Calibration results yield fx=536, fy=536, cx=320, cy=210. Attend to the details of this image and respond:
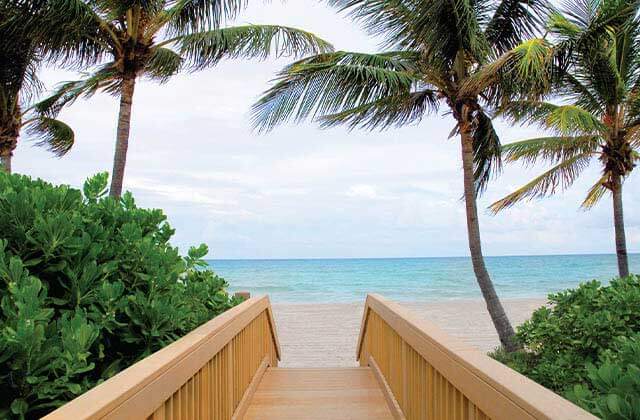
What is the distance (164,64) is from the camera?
1138 cm

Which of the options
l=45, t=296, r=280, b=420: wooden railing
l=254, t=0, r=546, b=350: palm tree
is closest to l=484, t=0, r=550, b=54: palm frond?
l=254, t=0, r=546, b=350: palm tree

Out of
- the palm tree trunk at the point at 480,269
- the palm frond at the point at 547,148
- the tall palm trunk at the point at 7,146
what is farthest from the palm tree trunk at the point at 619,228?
the tall palm trunk at the point at 7,146

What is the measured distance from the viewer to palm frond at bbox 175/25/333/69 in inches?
368

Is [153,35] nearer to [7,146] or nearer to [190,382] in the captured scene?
[7,146]

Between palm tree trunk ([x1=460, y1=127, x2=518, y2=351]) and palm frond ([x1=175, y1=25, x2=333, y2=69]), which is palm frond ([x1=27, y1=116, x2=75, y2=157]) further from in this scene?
palm tree trunk ([x1=460, y1=127, x2=518, y2=351])

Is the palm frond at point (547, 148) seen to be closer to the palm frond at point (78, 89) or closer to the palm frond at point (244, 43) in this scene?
the palm frond at point (244, 43)

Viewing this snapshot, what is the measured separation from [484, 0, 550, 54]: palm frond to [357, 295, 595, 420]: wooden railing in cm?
656

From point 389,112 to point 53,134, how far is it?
963 centimetres

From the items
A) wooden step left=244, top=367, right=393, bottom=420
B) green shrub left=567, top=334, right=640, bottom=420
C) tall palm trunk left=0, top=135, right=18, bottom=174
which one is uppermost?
tall palm trunk left=0, top=135, right=18, bottom=174

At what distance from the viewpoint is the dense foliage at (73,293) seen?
180 cm

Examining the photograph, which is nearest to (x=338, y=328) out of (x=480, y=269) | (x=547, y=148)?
(x=547, y=148)

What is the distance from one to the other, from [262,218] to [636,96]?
40219 mm

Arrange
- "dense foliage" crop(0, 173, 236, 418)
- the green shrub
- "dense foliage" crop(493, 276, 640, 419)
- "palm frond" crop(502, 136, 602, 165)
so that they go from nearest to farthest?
the green shrub, "dense foliage" crop(0, 173, 236, 418), "dense foliage" crop(493, 276, 640, 419), "palm frond" crop(502, 136, 602, 165)

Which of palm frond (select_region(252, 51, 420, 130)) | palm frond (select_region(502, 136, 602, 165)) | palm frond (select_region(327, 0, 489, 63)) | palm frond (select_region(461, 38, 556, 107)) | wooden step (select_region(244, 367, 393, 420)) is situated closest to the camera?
wooden step (select_region(244, 367, 393, 420))
